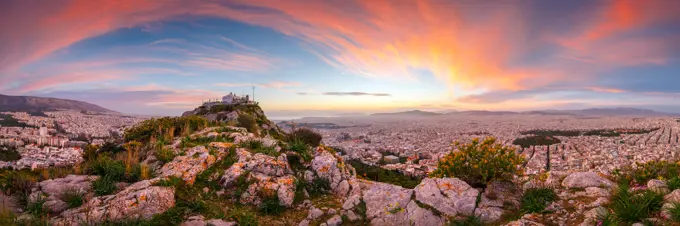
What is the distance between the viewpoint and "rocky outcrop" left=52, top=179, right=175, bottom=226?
552 cm

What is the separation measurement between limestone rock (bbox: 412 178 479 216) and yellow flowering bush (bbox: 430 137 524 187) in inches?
21.6

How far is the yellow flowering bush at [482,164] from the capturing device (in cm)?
687

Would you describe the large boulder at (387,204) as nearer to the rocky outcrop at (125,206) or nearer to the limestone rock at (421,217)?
the limestone rock at (421,217)

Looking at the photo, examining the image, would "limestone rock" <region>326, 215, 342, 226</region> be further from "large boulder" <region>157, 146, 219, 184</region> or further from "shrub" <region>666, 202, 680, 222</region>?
"shrub" <region>666, 202, 680, 222</region>

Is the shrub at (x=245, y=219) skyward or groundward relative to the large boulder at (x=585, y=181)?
groundward

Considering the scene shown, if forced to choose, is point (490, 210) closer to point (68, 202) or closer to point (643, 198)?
point (643, 198)

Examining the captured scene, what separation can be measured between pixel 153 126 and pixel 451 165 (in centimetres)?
1210

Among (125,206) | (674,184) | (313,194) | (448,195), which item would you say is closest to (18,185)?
(125,206)

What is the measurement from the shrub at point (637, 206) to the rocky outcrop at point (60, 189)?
1053 cm

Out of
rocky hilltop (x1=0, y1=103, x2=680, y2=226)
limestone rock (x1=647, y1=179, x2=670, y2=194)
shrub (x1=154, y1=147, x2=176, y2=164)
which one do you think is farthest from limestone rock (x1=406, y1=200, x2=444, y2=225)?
shrub (x1=154, y1=147, x2=176, y2=164)

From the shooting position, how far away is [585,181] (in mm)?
6762

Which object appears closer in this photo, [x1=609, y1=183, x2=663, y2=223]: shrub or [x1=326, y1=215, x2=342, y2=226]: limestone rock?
[x1=609, y1=183, x2=663, y2=223]: shrub

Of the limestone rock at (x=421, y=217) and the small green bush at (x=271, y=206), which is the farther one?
the small green bush at (x=271, y=206)

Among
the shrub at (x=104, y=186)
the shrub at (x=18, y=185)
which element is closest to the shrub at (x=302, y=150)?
the shrub at (x=104, y=186)
